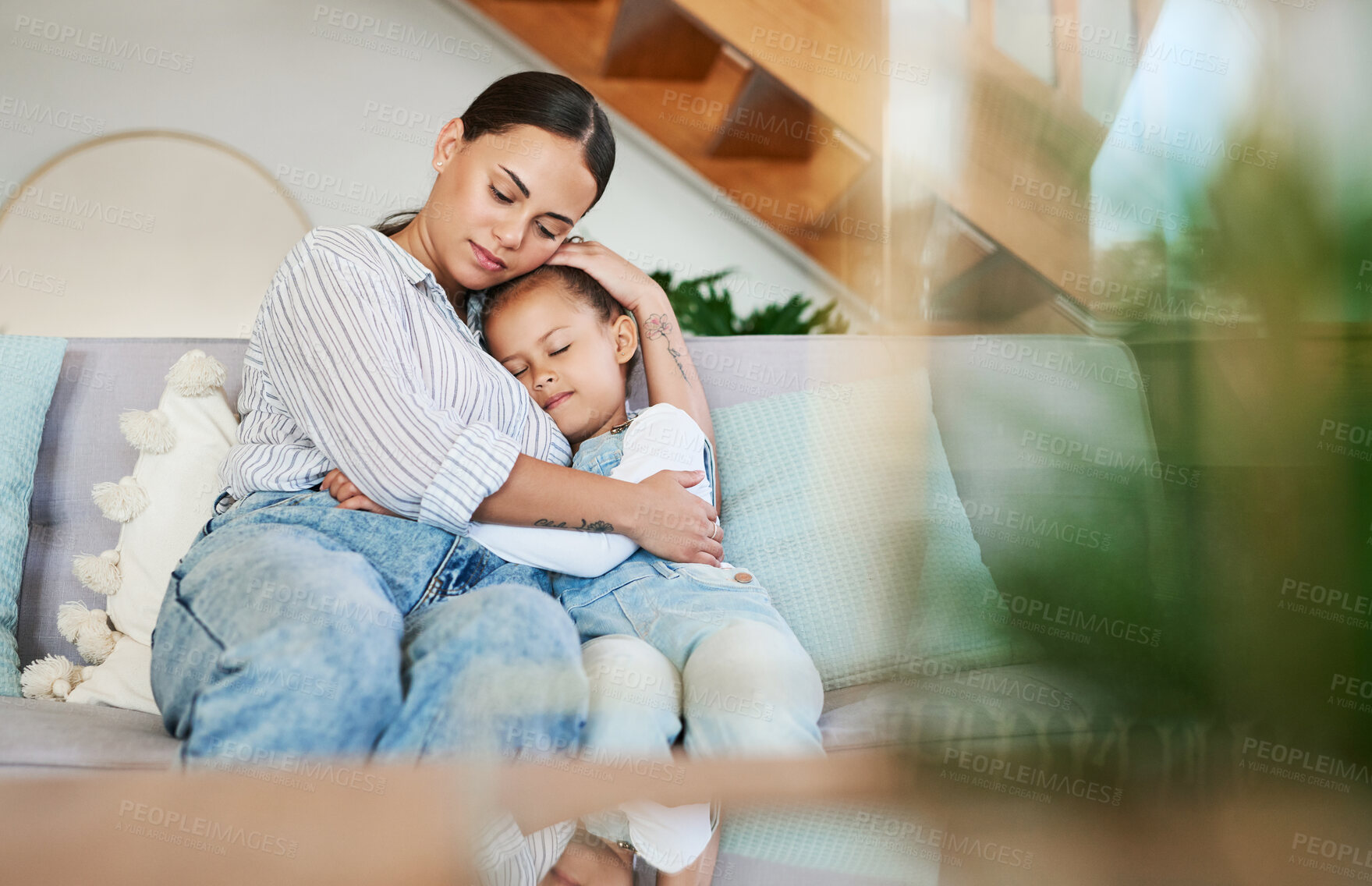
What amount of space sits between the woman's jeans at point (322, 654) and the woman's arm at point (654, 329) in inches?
20.8

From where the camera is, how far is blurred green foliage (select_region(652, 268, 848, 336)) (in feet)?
7.43

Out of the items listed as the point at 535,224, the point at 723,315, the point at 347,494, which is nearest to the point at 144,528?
the point at 347,494

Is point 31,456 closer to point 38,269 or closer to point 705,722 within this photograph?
point 705,722

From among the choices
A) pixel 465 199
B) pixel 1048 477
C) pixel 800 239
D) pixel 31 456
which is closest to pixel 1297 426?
pixel 1048 477

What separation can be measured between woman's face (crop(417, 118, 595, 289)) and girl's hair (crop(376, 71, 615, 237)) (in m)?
0.01

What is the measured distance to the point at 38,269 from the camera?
240cm

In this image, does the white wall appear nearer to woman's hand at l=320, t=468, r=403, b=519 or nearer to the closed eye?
the closed eye

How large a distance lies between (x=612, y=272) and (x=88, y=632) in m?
0.84

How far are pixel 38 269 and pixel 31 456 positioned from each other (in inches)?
65.3

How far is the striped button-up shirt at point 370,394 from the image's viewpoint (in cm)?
89

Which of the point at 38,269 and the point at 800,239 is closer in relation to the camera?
the point at 38,269

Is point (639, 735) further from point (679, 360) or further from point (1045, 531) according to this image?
point (679, 360)

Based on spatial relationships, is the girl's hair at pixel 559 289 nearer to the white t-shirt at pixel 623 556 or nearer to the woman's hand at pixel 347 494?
the white t-shirt at pixel 623 556

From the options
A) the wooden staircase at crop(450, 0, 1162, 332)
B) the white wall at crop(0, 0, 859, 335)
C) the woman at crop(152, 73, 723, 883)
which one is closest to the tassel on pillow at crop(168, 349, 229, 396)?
the woman at crop(152, 73, 723, 883)
